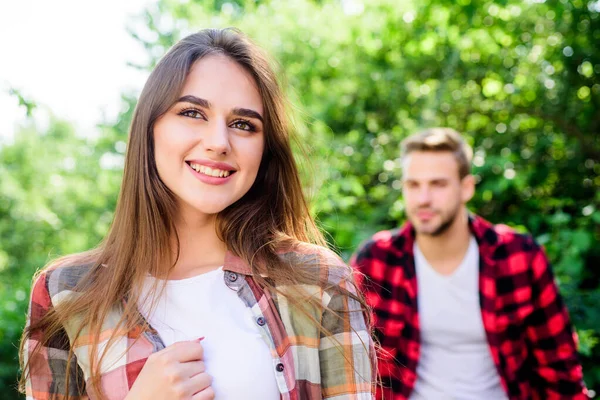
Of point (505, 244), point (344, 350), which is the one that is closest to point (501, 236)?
point (505, 244)

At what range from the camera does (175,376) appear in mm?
1426

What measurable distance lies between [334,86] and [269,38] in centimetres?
58

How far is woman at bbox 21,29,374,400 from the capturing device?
1.52 meters

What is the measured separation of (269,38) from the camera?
4555 millimetres

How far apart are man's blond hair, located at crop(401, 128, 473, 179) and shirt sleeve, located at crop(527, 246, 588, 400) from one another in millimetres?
735

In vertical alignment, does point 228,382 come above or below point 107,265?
below

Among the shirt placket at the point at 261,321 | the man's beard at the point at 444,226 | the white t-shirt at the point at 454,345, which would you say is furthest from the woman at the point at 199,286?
the man's beard at the point at 444,226

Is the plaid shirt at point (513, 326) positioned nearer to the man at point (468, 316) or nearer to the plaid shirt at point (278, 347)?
the man at point (468, 316)

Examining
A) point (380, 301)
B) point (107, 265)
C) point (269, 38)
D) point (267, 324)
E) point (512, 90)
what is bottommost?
point (380, 301)

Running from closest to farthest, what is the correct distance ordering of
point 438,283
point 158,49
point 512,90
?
point 438,283
point 158,49
point 512,90

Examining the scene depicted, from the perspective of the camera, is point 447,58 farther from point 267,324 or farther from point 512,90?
point 267,324

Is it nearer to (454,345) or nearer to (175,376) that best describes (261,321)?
(175,376)

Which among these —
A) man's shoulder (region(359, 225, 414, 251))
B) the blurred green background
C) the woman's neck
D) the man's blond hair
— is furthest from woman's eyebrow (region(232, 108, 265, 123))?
the blurred green background

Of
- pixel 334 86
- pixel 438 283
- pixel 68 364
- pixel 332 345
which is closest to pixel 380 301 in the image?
pixel 438 283
